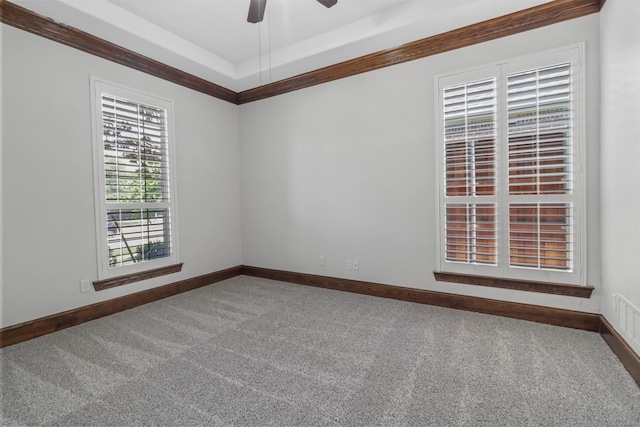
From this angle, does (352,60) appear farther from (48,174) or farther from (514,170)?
(48,174)

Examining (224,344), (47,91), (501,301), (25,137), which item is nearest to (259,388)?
(224,344)

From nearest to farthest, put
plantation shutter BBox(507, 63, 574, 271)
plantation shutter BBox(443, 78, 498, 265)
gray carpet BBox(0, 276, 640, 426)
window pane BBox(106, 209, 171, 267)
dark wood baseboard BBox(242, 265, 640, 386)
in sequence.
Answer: gray carpet BBox(0, 276, 640, 426)
dark wood baseboard BBox(242, 265, 640, 386)
plantation shutter BBox(507, 63, 574, 271)
plantation shutter BBox(443, 78, 498, 265)
window pane BBox(106, 209, 171, 267)

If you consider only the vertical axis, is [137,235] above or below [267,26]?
below

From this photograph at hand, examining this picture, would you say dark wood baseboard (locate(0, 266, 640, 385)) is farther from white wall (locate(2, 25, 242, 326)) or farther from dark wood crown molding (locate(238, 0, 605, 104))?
dark wood crown molding (locate(238, 0, 605, 104))

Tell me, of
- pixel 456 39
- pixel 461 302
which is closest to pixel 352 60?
pixel 456 39

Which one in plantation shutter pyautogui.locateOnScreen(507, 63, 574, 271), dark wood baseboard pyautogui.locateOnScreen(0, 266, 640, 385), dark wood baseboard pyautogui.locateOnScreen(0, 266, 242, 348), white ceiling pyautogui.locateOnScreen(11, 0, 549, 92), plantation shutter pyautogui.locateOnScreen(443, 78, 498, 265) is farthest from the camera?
plantation shutter pyautogui.locateOnScreen(443, 78, 498, 265)

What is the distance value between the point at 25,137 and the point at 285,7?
2.55m

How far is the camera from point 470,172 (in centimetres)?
295

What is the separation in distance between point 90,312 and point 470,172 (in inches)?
156

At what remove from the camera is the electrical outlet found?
2900 millimetres

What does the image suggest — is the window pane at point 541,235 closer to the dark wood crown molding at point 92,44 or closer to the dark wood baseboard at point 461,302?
the dark wood baseboard at point 461,302

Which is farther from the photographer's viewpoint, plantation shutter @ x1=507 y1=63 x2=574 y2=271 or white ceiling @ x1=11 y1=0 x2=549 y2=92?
white ceiling @ x1=11 y1=0 x2=549 y2=92

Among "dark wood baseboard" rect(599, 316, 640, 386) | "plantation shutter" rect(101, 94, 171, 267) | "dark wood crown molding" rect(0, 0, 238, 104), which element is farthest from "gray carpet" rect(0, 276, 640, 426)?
"dark wood crown molding" rect(0, 0, 238, 104)

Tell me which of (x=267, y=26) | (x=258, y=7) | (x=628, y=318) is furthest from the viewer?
(x=267, y=26)
